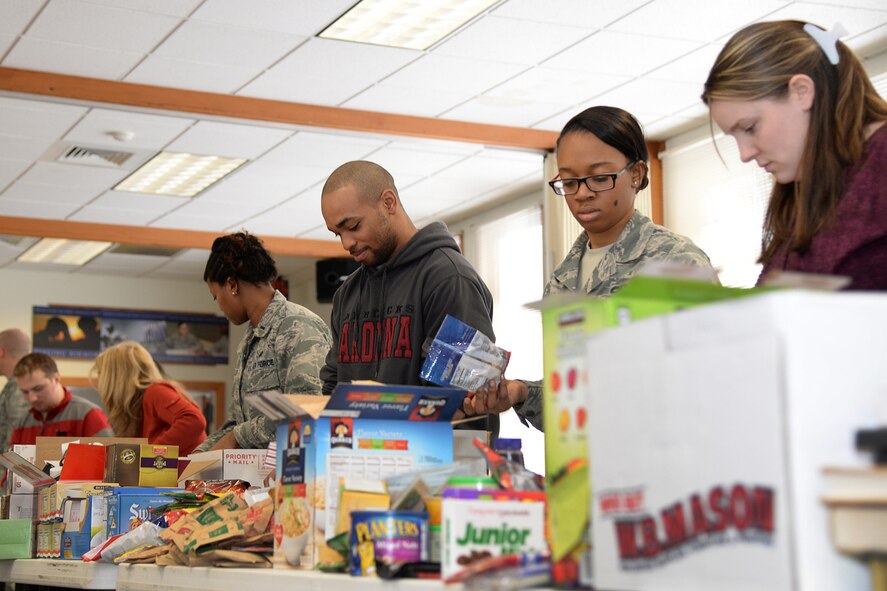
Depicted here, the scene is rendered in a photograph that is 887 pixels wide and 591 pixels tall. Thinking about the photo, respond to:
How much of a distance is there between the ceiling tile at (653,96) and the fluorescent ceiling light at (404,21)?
1.25 m

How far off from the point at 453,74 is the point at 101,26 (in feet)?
5.92

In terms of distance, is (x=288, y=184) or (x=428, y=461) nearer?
(x=428, y=461)

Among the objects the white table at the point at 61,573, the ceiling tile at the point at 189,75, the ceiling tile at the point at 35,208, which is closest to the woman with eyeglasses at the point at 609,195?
the white table at the point at 61,573

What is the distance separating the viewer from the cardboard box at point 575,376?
1.08 metres

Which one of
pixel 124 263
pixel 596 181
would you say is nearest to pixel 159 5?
pixel 596 181

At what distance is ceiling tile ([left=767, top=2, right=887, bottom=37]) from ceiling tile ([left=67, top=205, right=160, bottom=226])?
5402 millimetres

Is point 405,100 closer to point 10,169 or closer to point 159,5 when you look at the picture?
point 159,5

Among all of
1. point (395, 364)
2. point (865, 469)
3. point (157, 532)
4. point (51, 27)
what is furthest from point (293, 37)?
point (865, 469)

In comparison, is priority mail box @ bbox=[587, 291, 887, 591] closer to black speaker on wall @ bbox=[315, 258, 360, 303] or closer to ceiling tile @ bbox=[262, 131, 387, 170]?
ceiling tile @ bbox=[262, 131, 387, 170]

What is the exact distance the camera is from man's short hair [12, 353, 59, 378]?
5.75m

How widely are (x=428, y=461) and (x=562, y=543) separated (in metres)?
0.55

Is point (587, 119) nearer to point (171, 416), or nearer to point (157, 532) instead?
point (157, 532)

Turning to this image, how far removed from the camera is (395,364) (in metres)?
2.48

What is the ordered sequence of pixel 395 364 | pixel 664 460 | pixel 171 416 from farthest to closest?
1. pixel 171 416
2. pixel 395 364
3. pixel 664 460
